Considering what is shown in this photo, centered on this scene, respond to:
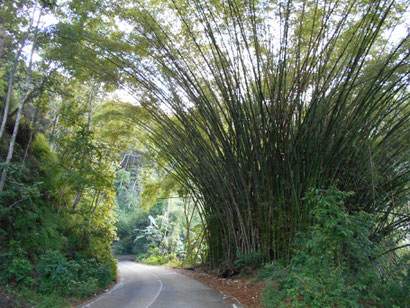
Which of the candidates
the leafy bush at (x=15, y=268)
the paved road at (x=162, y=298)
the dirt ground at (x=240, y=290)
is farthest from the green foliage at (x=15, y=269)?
the dirt ground at (x=240, y=290)

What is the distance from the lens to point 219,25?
5.06 m

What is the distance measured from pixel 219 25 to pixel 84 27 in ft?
8.76

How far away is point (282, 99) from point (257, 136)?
0.77 m

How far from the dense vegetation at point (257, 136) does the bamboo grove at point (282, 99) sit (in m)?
0.03

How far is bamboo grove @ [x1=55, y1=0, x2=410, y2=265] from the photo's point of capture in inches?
177

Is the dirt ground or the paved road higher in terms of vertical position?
the dirt ground

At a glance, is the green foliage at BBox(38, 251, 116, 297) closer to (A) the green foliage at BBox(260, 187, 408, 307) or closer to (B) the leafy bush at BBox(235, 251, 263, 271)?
(B) the leafy bush at BBox(235, 251, 263, 271)

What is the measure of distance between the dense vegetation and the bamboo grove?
0.03m

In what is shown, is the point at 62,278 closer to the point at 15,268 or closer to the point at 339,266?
the point at 15,268

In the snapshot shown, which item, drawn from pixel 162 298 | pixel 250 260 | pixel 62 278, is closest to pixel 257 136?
pixel 250 260

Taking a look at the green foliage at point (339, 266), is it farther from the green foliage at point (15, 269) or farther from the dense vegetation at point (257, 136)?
the green foliage at point (15, 269)

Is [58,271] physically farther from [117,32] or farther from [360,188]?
[360,188]

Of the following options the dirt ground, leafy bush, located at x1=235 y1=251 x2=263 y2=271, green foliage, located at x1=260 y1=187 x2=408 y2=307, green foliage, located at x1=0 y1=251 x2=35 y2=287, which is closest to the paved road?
the dirt ground

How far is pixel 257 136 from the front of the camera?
17.5ft
